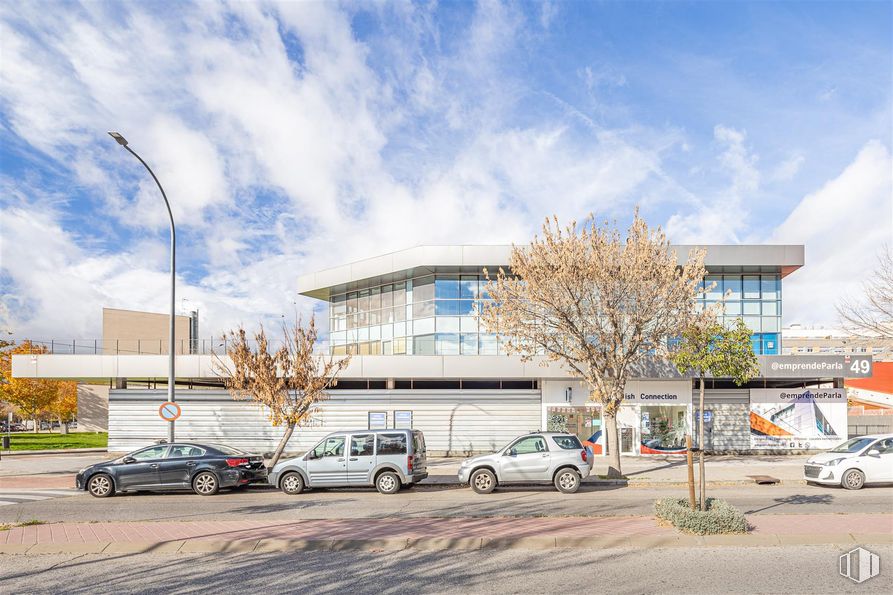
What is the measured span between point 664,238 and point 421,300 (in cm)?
1340

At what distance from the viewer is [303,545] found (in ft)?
33.9

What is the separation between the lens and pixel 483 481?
16734 mm

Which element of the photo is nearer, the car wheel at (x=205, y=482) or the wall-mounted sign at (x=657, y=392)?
the car wheel at (x=205, y=482)

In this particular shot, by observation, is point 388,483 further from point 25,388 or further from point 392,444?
point 25,388

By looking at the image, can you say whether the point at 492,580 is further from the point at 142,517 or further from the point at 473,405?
the point at 473,405

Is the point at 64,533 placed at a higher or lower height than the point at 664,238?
lower

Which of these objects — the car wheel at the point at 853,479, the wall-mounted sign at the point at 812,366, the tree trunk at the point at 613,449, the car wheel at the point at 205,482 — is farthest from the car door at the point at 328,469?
the wall-mounted sign at the point at 812,366

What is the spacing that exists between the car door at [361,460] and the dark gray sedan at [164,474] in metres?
2.94

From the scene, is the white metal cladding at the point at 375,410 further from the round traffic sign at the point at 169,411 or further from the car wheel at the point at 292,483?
the car wheel at the point at 292,483

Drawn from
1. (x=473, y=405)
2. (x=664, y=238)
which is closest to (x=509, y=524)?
(x=664, y=238)

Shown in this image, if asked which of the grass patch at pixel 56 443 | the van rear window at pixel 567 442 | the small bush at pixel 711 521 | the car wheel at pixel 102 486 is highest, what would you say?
the van rear window at pixel 567 442

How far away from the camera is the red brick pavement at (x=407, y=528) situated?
1079 cm

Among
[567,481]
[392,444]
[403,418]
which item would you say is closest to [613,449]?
[567,481]

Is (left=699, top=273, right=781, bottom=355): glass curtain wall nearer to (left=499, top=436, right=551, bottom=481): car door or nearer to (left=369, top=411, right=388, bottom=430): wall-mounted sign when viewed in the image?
(left=369, top=411, right=388, bottom=430): wall-mounted sign
